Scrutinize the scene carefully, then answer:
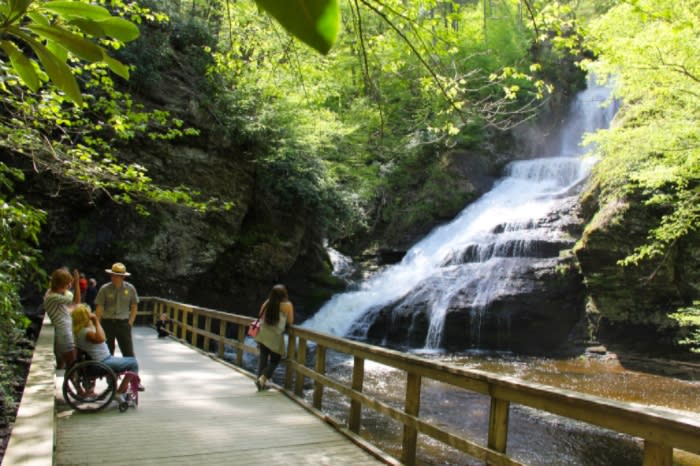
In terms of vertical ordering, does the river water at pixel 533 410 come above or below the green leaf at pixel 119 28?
below

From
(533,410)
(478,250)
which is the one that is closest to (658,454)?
(533,410)

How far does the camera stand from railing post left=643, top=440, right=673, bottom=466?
2277 millimetres

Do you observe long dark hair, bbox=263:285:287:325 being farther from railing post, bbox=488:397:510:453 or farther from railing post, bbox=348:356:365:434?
railing post, bbox=488:397:510:453

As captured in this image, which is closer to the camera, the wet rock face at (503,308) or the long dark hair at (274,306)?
the long dark hair at (274,306)

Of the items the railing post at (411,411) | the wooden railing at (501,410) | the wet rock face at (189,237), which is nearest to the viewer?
the wooden railing at (501,410)

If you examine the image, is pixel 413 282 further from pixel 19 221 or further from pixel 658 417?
pixel 658 417

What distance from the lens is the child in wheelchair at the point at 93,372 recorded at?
17.0 ft

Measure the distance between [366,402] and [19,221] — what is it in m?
3.29

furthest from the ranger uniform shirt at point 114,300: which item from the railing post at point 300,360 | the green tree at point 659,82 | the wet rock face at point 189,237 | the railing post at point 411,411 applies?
the green tree at point 659,82

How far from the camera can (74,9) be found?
34.4 inches

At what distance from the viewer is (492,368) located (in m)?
12.4

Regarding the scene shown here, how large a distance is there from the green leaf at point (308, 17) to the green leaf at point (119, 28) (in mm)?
589

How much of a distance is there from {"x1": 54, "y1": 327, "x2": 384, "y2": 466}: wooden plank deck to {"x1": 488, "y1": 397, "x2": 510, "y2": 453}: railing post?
134 cm

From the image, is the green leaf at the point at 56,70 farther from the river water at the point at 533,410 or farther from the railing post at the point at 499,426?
the river water at the point at 533,410
